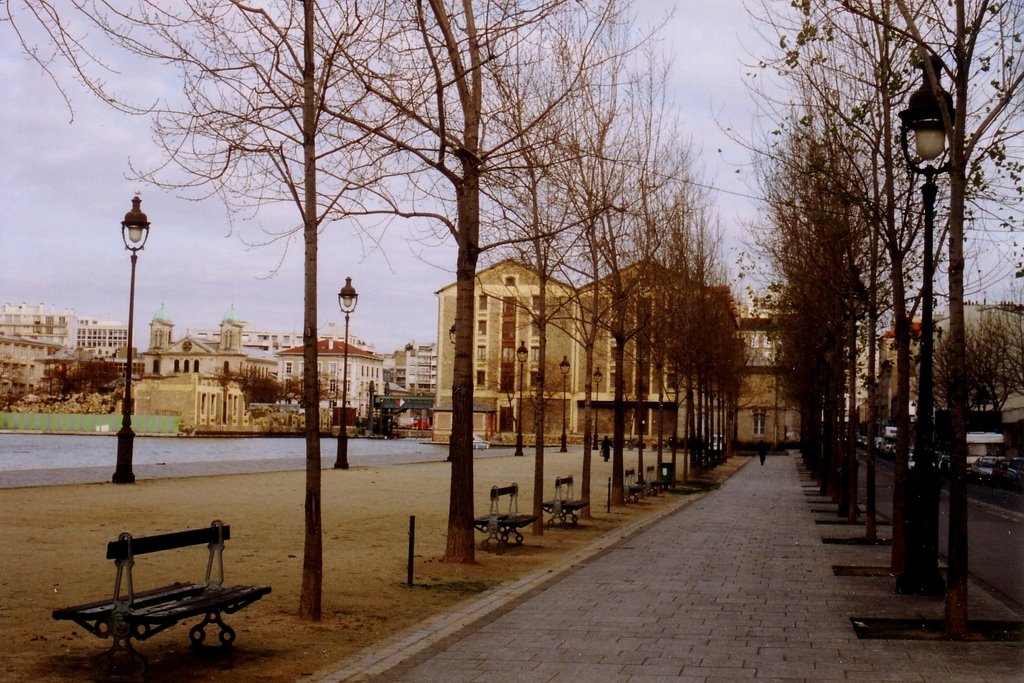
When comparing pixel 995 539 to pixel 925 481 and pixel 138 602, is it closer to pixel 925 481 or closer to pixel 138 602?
pixel 925 481

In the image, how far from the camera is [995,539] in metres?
22.3

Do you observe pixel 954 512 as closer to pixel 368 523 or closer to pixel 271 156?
pixel 271 156

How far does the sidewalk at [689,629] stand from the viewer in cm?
856

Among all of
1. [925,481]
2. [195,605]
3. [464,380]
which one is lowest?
[195,605]

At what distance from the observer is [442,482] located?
34375 millimetres

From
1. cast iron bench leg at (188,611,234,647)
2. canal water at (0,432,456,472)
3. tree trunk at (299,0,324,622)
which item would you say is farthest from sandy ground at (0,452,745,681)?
canal water at (0,432,456,472)

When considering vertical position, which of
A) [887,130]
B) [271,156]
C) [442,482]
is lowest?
[442,482]

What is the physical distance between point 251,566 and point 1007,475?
128 feet

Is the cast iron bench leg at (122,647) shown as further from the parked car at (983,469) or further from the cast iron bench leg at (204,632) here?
the parked car at (983,469)

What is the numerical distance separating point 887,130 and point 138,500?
1561cm

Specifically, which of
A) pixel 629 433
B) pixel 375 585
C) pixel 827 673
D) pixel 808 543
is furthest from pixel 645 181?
pixel 629 433

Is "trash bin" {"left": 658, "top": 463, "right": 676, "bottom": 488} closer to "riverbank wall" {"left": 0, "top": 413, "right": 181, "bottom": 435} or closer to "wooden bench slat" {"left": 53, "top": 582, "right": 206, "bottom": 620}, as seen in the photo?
"wooden bench slat" {"left": 53, "top": 582, "right": 206, "bottom": 620}

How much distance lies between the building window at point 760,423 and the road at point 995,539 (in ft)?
212

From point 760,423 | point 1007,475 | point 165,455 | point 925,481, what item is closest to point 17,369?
point 760,423
